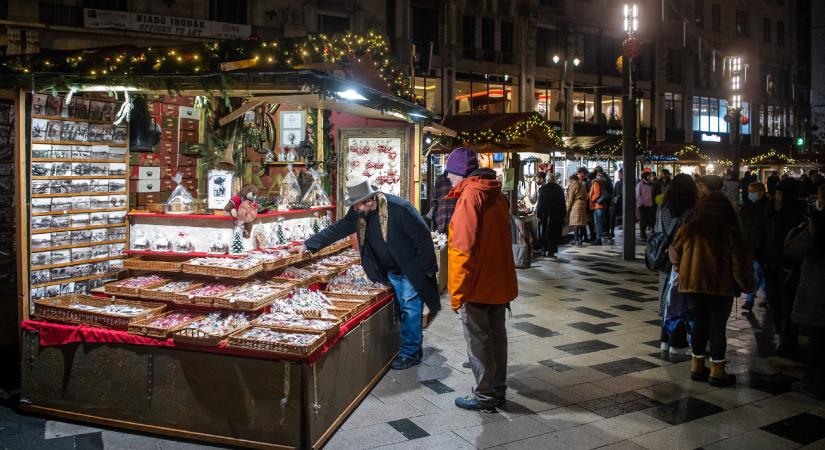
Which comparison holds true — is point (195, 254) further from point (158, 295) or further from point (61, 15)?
point (61, 15)

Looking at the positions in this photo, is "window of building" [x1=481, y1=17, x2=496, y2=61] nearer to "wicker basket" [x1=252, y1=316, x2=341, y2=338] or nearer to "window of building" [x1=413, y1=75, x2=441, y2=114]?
"window of building" [x1=413, y1=75, x2=441, y2=114]

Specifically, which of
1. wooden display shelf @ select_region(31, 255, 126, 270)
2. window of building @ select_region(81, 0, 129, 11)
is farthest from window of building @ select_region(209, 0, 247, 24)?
wooden display shelf @ select_region(31, 255, 126, 270)

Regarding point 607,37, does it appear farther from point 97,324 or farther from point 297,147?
point 97,324

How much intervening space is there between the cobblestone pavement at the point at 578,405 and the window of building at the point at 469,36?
986 inches

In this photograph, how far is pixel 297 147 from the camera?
7.29m

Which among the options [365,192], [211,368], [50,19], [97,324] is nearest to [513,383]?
[365,192]

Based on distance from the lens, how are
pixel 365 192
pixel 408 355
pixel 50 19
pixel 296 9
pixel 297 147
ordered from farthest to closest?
pixel 296 9
pixel 50 19
pixel 297 147
pixel 408 355
pixel 365 192

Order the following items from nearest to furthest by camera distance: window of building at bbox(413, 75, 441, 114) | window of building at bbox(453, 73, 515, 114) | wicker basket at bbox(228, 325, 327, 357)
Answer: wicker basket at bbox(228, 325, 327, 357), window of building at bbox(413, 75, 441, 114), window of building at bbox(453, 73, 515, 114)

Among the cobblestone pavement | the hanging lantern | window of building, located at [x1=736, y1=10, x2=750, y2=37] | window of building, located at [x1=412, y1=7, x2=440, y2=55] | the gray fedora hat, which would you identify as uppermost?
window of building, located at [x1=736, y1=10, x2=750, y2=37]

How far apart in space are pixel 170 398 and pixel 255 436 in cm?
71

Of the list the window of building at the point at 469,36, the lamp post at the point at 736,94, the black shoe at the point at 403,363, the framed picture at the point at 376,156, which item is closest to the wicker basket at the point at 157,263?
the black shoe at the point at 403,363

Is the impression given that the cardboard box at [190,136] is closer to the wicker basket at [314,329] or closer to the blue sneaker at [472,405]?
the wicker basket at [314,329]

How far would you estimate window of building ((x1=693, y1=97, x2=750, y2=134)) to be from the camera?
39722 mm

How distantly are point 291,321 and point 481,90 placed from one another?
28.1 meters
